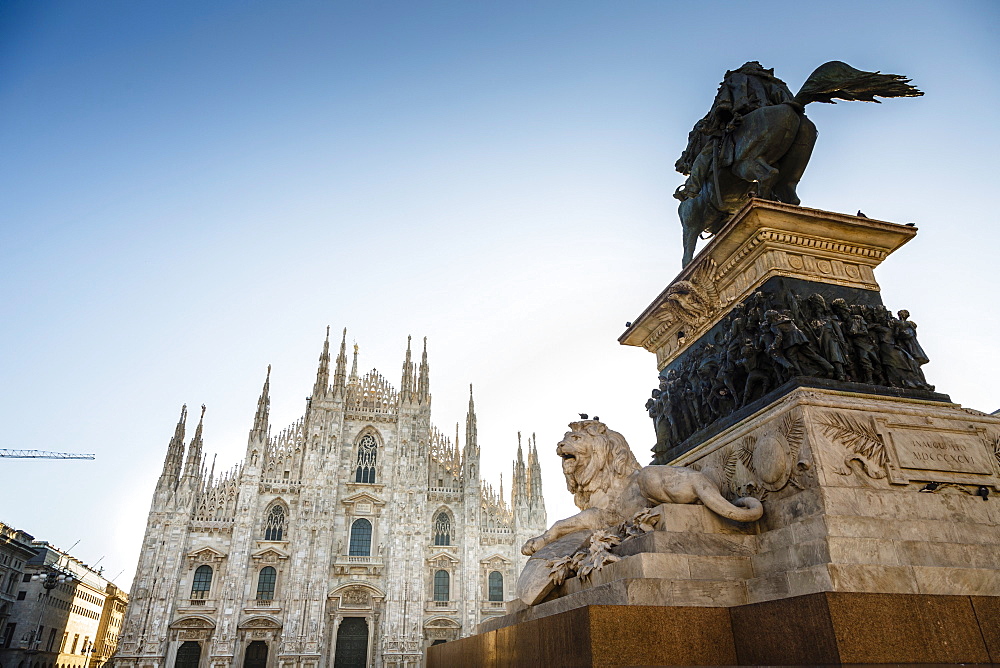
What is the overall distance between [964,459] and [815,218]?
7.29ft

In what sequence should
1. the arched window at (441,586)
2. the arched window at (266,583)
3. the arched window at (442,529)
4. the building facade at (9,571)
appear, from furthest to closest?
the building facade at (9,571) → the arched window at (442,529) → the arched window at (441,586) → the arched window at (266,583)

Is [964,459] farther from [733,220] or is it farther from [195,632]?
[195,632]

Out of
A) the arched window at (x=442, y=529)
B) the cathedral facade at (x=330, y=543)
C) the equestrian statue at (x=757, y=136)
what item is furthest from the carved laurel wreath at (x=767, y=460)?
the arched window at (x=442, y=529)

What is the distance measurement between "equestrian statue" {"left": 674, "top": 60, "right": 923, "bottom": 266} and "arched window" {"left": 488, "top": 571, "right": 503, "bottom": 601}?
29978 mm

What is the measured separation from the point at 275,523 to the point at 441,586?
30.5 ft

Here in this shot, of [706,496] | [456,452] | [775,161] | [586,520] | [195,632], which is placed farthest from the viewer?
[456,452]

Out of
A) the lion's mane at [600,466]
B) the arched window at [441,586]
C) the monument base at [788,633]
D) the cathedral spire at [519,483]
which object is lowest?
Answer: the monument base at [788,633]

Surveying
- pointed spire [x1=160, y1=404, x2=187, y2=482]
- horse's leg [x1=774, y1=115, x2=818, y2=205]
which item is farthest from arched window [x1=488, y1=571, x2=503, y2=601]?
horse's leg [x1=774, y1=115, x2=818, y2=205]

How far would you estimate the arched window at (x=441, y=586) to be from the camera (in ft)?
107

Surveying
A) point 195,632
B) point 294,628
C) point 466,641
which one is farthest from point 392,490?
point 466,641

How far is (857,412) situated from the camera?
4352 mm

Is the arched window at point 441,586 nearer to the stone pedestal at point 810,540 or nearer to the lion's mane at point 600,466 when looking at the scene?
the stone pedestal at point 810,540

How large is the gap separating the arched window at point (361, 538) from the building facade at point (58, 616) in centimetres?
1440

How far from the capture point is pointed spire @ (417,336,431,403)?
37.8m
